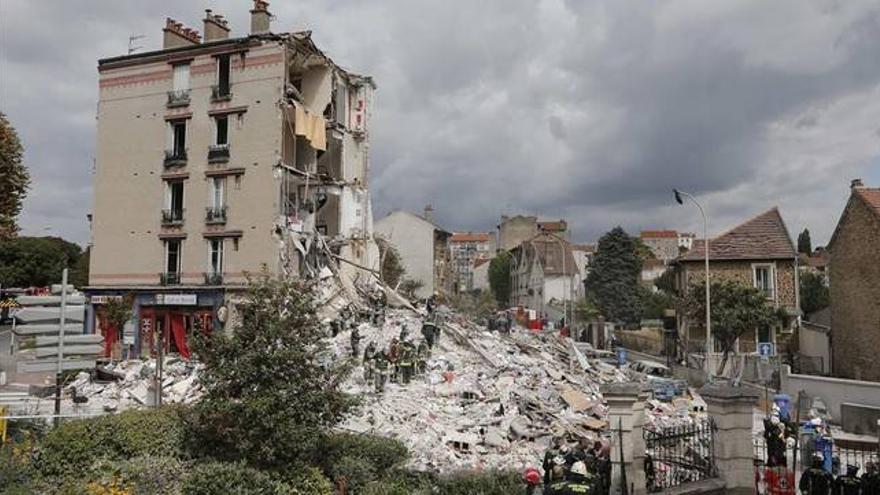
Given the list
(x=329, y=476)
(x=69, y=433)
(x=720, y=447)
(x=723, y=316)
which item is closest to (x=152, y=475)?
(x=69, y=433)

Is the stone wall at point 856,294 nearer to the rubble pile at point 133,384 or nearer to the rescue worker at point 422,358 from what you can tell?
the rescue worker at point 422,358

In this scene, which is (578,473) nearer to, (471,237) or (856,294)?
(856,294)

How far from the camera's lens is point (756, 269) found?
121 feet

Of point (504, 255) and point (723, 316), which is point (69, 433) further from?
point (504, 255)

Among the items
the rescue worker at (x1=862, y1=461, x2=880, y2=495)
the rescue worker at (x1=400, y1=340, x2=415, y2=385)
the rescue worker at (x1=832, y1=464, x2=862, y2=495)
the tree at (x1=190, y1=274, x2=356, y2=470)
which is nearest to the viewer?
the tree at (x1=190, y1=274, x2=356, y2=470)

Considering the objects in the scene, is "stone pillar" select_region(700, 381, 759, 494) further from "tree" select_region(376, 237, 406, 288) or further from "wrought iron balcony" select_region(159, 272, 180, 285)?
"tree" select_region(376, 237, 406, 288)

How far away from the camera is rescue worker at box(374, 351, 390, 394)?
2047cm

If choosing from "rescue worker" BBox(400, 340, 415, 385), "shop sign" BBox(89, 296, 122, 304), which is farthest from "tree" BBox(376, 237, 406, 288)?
"rescue worker" BBox(400, 340, 415, 385)

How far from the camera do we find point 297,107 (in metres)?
32.9

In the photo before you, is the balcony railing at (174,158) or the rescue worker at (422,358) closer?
the rescue worker at (422,358)

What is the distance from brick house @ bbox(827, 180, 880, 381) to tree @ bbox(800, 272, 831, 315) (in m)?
28.7

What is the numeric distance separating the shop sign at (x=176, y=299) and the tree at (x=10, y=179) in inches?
403

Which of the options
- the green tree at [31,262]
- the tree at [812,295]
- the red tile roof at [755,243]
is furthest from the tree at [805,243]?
the green tree at [31,262]

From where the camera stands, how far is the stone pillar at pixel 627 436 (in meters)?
10.9
